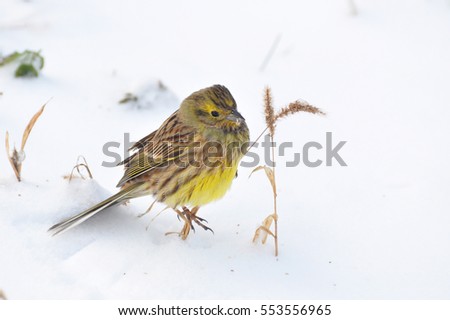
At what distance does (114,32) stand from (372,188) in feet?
10.8

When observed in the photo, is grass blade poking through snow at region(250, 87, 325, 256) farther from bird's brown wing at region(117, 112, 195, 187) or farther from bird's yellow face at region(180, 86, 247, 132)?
bird's brown wing at region(117, 112, 195, 187)

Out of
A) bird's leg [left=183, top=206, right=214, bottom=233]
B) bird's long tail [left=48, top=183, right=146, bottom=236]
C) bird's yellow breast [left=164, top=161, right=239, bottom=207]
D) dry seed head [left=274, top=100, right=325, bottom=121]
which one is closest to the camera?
dry seed head [left=274, top=100, right=325, bottom=121]

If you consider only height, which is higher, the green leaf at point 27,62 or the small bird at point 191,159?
the green leaf at point 27,62

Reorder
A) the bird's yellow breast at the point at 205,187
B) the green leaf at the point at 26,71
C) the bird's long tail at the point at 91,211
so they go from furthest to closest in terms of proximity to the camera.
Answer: the green leaf at the point at 26,71, the bird's yellow breast at the point at 205,187, the bird's long tail at the point at 91,211

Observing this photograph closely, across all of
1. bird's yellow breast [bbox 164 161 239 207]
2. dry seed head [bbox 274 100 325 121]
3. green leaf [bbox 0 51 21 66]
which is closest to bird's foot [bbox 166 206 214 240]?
bird's yellow breast [bbox 164 161 239 207]

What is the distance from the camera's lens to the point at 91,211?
4.05 meters

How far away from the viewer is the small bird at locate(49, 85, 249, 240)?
4.17m

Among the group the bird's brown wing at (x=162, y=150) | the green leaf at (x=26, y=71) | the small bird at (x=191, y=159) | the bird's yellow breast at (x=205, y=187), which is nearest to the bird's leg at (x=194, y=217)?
the small bird at (x=191, y=159)

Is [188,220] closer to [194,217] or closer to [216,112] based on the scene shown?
[194,217]

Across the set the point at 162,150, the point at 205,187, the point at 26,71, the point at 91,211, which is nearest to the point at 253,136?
the point at 162,150

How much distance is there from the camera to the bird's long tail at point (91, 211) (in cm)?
396

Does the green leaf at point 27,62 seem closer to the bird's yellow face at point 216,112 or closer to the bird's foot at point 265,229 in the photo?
the bird's yellow face at point 216,112

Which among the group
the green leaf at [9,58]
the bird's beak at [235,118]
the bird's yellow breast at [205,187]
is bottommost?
the bird's yellow breast at [205,187]

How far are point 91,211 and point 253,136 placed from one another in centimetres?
176
